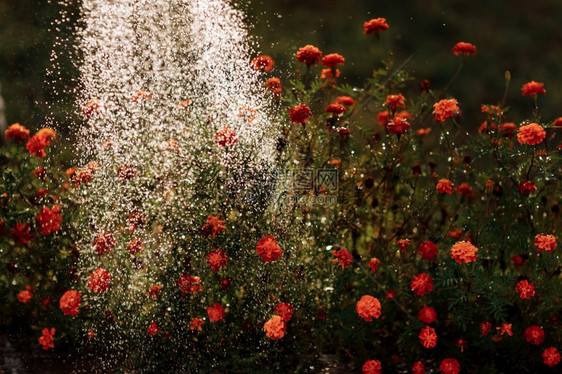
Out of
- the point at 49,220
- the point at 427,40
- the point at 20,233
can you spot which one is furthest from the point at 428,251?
the point at 427,40

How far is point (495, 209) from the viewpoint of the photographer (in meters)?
2.16

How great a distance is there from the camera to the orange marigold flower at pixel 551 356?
1.93m

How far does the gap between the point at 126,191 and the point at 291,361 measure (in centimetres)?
82

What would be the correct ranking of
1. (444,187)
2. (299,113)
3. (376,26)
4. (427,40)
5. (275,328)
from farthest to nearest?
(427,40) → (376,26) → (444,187) → (299,113) → (275,328)

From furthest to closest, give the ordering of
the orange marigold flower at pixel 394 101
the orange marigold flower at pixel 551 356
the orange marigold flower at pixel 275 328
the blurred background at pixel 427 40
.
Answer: the blurred background at pixel 427 40 → the orange marigold flower at pixel 394 101 → the orange marigold flower at pixel 551 356 → the orange marigold flower at pixel 275 328

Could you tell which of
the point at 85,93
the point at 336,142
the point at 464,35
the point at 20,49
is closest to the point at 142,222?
the point at 85,93

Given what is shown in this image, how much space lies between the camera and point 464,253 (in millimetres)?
1838

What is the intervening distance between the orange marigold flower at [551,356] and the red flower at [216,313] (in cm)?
104

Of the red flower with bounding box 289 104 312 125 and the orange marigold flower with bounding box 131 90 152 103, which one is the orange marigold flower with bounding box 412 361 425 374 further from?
the orange marigold flower with bounding box 131 90 152 103

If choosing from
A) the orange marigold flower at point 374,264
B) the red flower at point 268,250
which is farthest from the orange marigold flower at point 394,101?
the red flower at point 268,250

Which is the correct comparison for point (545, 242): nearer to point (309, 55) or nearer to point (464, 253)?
point (464, 253)

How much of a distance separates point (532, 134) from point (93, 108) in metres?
1.45

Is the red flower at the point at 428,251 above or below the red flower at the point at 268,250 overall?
below

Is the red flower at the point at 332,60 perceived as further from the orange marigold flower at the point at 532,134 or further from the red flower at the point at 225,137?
the orange marigold flower at the point at 532,134
